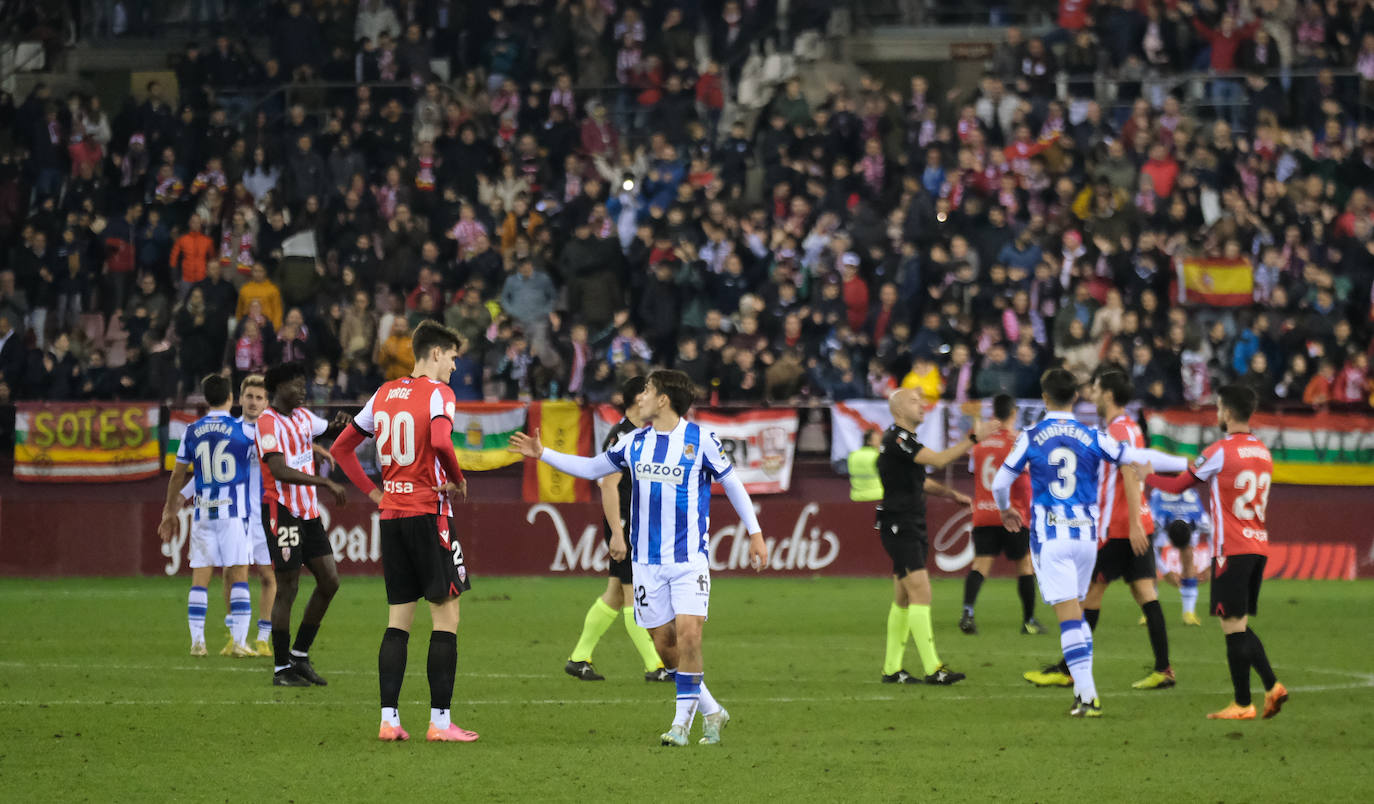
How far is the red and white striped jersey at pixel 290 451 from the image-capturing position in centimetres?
1266

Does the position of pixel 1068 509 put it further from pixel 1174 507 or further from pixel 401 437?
pixel 1174 507

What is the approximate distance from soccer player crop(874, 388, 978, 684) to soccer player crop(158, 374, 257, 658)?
5.09 m

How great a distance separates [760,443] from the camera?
72.6ft

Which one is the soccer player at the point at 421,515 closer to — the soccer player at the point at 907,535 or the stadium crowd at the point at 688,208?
the soccer player at the point at 907,535

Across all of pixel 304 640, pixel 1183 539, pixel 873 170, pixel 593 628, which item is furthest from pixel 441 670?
pixel 873 170

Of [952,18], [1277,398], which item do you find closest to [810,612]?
[1277,398]

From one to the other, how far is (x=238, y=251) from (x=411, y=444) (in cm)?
1620

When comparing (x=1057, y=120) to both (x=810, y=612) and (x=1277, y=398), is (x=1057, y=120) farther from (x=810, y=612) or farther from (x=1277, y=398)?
(x=810, y=612)

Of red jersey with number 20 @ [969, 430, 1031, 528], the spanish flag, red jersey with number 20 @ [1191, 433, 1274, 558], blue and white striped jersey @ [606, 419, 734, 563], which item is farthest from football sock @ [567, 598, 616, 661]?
the spanish flag

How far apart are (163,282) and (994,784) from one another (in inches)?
746

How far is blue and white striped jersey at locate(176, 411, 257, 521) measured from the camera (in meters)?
14.0

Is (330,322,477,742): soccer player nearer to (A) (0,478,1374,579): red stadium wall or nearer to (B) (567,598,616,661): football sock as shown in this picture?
(B) (567,598,616,661): football sock

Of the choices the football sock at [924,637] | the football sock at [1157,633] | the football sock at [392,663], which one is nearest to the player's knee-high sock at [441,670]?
the football sock at [392,663]

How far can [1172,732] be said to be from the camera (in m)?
10.4
